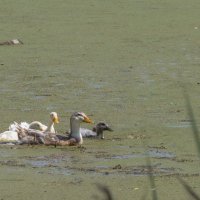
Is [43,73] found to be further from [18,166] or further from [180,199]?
[180,199]

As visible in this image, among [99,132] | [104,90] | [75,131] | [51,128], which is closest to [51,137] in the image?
[75,131]

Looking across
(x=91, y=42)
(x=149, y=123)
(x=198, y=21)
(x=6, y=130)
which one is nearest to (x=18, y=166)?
(x=6, y=130)

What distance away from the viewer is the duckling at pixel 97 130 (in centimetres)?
727

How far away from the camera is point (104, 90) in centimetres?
959

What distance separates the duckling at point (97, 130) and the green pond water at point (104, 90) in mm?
70

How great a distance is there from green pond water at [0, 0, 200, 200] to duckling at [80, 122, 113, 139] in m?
0.07

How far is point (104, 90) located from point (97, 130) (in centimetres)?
231

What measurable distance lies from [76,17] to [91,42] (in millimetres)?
2309

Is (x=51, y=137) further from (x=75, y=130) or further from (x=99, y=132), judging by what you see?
(x=99, y=132)

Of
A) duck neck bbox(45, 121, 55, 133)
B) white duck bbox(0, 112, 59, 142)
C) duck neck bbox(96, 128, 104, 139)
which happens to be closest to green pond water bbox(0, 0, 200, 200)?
duck neck bbox(96, 128, 104, 139)

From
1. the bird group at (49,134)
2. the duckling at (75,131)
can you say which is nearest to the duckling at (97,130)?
the bird group at (49,134)

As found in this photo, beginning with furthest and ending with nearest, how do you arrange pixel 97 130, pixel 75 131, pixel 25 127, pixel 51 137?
pixel 25 127
pixel 97 130
pixel 75 131
pixel 51 137

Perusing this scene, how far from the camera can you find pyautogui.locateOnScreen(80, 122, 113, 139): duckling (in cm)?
727

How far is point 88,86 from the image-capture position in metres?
9.84
